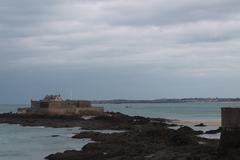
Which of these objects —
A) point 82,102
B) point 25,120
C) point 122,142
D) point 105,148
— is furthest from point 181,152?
point 82,102

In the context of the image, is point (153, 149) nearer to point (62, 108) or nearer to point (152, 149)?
point (152, 149)

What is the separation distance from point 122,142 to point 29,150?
24.0 feet

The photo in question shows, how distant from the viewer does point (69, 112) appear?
3031 inches

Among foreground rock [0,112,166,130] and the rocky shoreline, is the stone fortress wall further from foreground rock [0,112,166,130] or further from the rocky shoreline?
the rocky shoreline

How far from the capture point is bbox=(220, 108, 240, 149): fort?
22.5m

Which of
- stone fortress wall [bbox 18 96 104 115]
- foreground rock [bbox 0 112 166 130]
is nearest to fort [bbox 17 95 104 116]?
stone fortress wall [bbox 18 96 104 115]

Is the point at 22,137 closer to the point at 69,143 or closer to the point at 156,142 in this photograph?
the point at 69,143

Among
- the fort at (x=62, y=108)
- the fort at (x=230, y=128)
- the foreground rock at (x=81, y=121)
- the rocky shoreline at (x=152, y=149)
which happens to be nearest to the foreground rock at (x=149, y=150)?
the rocky shoreline at (x=152, y=149)

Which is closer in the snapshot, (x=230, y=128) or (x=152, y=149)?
(x=230, y=128)

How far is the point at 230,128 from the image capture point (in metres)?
22.8

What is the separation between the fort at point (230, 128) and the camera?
885 inches

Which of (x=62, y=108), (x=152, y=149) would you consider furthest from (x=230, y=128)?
(x=62, y=108)

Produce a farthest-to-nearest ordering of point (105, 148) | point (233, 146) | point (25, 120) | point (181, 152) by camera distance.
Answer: point (25, 120) < point (105, 148) < point (181, 152) < point (233, 146)

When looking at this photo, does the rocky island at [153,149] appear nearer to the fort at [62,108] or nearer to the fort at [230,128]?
the fort at [230,128]
